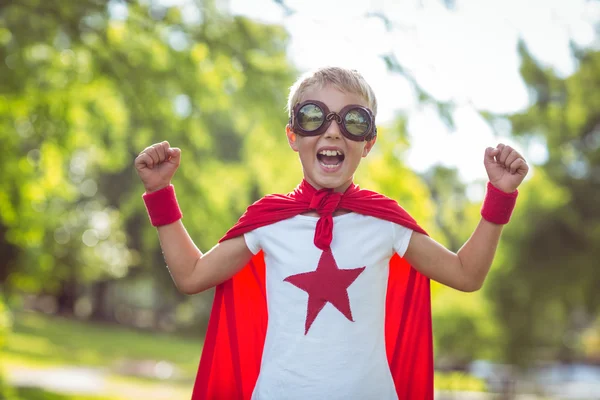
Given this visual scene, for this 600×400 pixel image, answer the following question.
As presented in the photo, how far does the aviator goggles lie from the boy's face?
2cm

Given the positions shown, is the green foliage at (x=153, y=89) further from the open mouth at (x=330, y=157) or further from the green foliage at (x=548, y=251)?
the green foliage at (x=548, y=251)

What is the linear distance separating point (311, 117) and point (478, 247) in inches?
27.4

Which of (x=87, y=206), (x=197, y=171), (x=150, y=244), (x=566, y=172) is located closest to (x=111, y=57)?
(x=197, y=171)

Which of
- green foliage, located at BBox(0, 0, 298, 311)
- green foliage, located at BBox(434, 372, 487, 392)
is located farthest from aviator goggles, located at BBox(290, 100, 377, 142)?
green foliage, located at BBox(434, 372, 487, 392)

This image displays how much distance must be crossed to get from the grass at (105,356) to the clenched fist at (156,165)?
9.55 m

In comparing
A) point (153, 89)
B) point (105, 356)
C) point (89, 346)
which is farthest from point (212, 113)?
point (89, 346)

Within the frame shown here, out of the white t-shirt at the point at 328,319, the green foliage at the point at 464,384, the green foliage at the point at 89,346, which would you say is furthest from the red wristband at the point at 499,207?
the green foliage at the point at 89,346

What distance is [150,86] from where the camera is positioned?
693 cm

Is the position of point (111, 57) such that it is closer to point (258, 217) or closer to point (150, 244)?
point (150, 244)

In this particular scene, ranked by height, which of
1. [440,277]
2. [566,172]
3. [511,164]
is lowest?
[440,277]

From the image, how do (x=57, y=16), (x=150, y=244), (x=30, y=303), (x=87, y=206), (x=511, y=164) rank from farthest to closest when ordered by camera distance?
(x=30, y=303) → (x=87, y=206) → (x=150, y=244) → (x=57, y=16) → (x=511, y=164)

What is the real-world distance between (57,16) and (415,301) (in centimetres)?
486

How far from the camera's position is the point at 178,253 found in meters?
2.53

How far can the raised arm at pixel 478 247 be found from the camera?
2453 mm
